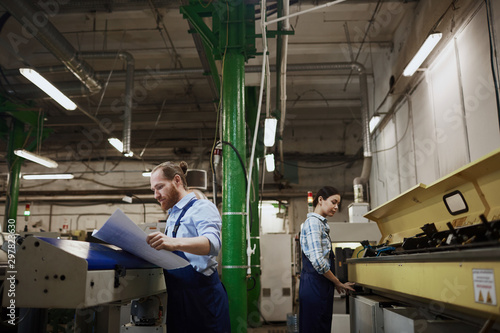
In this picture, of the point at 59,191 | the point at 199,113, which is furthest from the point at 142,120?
the point at 59,191

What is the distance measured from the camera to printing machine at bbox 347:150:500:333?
4.62 ft

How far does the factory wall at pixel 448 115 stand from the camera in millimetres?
3646

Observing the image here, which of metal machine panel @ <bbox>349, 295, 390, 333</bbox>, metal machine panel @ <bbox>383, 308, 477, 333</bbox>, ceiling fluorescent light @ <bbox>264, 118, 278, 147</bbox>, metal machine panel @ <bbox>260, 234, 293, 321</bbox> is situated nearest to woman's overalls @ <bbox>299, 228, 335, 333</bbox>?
metal machine panel @ <bbox>349, 295, 390, 333</bbox>

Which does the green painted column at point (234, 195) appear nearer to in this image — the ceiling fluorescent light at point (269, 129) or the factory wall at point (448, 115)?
the ceiling fluorescent light at point (269, 129)

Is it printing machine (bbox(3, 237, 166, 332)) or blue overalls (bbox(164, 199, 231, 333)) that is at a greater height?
printing machine (bbox(3, 237, 166, 332))

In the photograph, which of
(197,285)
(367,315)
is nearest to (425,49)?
(367,315)

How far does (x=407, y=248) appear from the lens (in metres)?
2.38

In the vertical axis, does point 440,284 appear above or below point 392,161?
below

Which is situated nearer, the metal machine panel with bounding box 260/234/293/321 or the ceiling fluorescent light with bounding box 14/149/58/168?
the ceiling fluorescent light with bounding box 14/149/58/168

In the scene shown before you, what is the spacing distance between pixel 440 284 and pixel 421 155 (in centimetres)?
402

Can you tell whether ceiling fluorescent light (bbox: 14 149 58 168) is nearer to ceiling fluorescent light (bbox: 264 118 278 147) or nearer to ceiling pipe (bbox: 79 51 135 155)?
ceiling pipe (bbox: 79 51 135 155)

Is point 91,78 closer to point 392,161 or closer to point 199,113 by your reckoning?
point 199,113

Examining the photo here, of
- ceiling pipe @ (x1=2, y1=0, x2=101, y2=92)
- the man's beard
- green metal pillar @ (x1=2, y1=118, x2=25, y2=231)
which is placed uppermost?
ceiling pipe @ (x1=2, y1=0, x2=101, y2=92)

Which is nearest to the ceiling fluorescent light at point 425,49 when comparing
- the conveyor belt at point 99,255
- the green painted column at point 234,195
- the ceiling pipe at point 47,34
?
the green painted column at point 234,195
